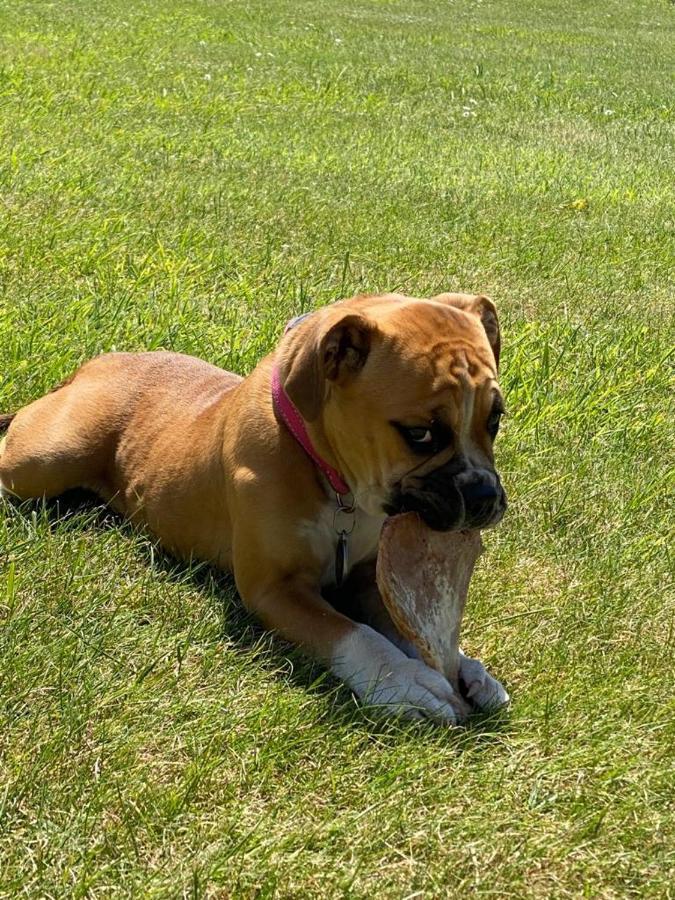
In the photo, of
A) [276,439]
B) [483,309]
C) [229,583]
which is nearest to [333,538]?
[276,439]

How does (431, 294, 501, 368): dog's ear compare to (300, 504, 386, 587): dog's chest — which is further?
(431, 294, 501, 368): dog's ear

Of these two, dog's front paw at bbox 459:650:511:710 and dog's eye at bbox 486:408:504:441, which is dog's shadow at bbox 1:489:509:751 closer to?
dog's front paw at bbox 459:650:511:710

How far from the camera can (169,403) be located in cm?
486

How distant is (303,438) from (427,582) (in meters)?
0.63

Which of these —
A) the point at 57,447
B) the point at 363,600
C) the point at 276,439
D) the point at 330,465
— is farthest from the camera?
the point at 57,447

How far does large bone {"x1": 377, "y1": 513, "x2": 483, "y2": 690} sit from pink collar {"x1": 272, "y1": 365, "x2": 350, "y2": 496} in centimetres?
22

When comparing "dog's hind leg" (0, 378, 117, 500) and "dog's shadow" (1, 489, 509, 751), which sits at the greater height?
"dog's hind leg" (0, 378, 117, 500)

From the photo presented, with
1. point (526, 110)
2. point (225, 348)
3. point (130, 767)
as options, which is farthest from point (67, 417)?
point (526, 110)

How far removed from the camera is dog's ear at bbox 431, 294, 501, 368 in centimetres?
429

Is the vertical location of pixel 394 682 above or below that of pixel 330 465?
below

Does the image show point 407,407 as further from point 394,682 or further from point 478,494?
point 394,682

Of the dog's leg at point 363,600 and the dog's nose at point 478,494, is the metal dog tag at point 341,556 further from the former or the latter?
the dog's nose at point 478,494

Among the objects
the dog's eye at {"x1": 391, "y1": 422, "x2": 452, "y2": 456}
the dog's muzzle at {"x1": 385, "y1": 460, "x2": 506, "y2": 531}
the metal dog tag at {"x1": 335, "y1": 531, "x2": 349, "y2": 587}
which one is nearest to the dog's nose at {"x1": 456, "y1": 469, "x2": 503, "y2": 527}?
the dog's muzzle at {"x1": 385, "y1": 460, "x2": 506, "y2": 531}

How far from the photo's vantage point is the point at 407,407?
369 cm
